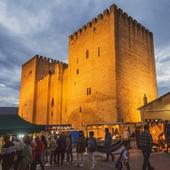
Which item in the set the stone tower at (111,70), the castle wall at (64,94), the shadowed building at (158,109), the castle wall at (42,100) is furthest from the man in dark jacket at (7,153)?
the castle wall at (42,100)

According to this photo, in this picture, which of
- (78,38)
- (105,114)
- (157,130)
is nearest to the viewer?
(157,130)

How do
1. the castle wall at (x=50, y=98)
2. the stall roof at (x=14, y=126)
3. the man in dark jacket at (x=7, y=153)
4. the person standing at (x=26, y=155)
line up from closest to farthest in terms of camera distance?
the man in dark jacket at (x=7, y=153) < the person standing at (x=26, y=155) < the stall roof at (x=14, y=126) < the castle wall at (x=50, y=98)

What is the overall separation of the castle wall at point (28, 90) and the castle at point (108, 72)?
26.1 feet

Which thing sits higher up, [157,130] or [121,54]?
[121,54]

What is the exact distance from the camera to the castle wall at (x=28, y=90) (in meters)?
35.4

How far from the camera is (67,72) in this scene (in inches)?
1117

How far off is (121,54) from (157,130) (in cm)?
795

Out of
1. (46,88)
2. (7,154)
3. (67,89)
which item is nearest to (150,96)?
(67,89)

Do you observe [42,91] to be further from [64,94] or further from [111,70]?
[111,70]

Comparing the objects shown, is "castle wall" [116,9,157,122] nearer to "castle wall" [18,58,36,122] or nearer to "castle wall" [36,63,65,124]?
"castle wall" [36,63,65,124]

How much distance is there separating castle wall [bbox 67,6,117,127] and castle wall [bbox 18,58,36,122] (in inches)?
440

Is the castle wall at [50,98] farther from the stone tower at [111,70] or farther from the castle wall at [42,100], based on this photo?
the stone tower at [111,70]

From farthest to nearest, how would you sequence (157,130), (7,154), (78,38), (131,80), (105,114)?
(78,38) < (131,80) < (105,114) < (157,130) < (7,154)

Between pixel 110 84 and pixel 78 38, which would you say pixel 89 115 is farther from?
pixel 78 38
